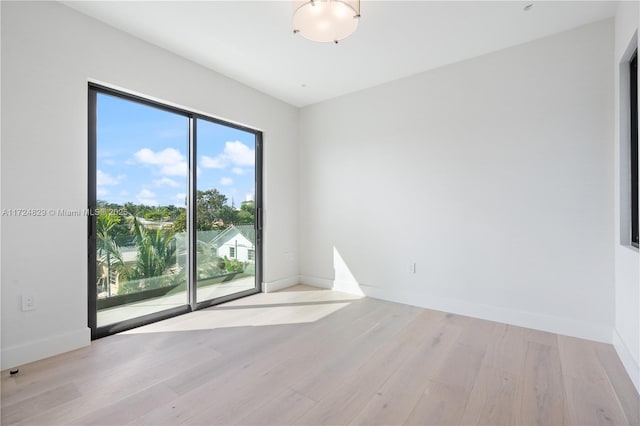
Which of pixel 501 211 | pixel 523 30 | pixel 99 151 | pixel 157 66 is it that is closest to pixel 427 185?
pixel 501 211

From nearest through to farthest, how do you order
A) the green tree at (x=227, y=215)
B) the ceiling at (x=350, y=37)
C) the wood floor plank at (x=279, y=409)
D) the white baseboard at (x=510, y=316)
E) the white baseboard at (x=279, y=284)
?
the wood floor plank at (x=279, y=409) < the ceiling at (x=350, y=37) < the white baseboard at (x=510, y=316) < the green tree at (x=227, y=215) < the white baseboard at (x=279, y=284)

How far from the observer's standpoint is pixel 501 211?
2.94 m

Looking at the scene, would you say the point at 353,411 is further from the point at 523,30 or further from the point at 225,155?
the point at 523,30

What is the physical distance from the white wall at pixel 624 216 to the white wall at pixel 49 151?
3.97 meters

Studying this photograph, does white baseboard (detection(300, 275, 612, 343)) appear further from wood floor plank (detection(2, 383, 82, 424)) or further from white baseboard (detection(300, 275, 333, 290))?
wood floor plank (detection(2, 383, 82, 424))

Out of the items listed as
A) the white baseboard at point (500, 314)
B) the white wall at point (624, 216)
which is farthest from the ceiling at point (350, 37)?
the white baseboard at point (500, 314)

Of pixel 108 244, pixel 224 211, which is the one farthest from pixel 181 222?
pixel 108 244

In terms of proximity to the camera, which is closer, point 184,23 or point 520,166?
point 184,23

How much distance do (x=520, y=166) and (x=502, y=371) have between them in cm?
186

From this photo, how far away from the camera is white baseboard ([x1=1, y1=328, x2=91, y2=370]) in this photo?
6.82 feet

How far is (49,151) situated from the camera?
228 centimetres

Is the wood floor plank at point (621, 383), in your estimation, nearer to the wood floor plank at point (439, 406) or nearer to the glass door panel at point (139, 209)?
the wood floor plank at point (439, 406)

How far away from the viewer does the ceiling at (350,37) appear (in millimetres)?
2352

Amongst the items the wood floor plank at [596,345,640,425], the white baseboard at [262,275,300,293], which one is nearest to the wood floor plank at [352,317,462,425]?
the wood floor plank at [596,345,640,425]
